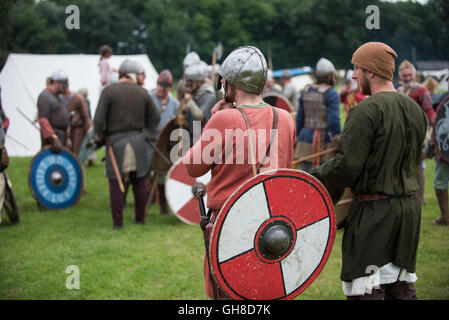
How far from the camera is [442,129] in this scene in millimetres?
4711

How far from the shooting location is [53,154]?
634cm

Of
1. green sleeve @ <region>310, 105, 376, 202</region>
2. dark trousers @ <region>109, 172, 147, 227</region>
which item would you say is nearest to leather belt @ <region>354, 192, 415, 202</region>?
green sleeve @ <region>310, 105, 376, 202</region>

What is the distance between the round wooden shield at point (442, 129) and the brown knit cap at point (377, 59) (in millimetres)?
2411

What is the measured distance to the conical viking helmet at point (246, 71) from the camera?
7.81 ft

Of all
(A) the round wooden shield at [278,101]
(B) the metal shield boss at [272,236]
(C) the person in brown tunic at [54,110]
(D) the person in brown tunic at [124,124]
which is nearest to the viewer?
(B) the metal shield boss at [272,236]

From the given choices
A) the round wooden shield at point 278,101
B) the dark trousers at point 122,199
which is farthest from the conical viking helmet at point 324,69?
the dark trousers at point 122,199

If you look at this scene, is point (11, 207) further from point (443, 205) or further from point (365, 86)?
point (443, 205)

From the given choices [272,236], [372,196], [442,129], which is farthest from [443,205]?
Result: [272,236]

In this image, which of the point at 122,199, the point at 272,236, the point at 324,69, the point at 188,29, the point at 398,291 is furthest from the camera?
the point at 188,29

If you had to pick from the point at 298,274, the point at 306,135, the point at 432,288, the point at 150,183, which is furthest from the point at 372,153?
the point at 150,183

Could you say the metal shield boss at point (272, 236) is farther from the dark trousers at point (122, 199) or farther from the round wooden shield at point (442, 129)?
the dark trousers at point (122, 199)

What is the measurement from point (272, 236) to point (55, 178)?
484 centimetres
